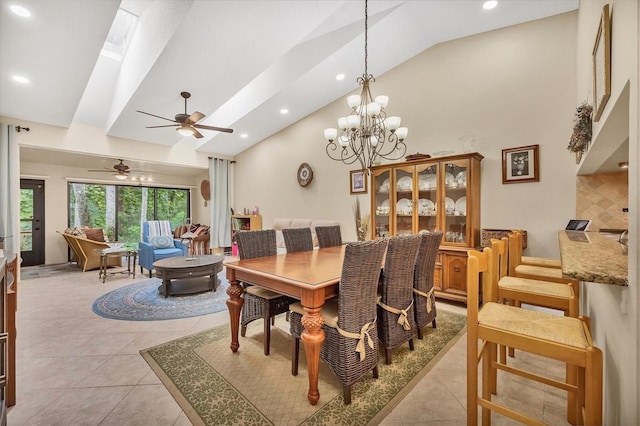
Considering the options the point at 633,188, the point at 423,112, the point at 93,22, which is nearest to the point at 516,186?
the point at 423,112

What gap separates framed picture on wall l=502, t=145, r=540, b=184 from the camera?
312 centimetres

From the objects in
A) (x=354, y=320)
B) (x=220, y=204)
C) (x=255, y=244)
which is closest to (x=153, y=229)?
(x=220, y=204)

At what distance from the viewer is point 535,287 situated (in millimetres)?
1853

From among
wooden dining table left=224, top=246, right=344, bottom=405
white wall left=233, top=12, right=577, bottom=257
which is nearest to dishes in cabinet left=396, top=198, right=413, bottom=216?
white wall left=233, top=12, right=577, bottom=257

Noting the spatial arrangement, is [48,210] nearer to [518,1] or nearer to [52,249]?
[52,249]

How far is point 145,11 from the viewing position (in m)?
3.34

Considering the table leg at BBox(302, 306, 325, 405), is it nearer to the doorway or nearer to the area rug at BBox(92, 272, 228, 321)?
the area rug at BBox(92, 272, 228, 321)

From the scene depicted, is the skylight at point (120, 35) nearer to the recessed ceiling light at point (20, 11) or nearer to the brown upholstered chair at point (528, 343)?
the recessed ceiling light at point (20, 11)

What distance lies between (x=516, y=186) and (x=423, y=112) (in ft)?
5.13

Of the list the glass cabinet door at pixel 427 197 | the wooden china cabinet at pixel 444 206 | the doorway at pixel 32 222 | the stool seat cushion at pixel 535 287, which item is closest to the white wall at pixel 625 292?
the stool seat cushion at pixel 535 287

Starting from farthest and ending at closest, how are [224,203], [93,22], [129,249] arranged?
1. [224,203]
2. [129,249]
3. [93,22]

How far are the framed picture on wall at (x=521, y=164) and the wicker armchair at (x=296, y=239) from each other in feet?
8.06

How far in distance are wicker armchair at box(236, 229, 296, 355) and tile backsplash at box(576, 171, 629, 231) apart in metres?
3.04

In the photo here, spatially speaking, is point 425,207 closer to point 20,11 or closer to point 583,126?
point 583,126
